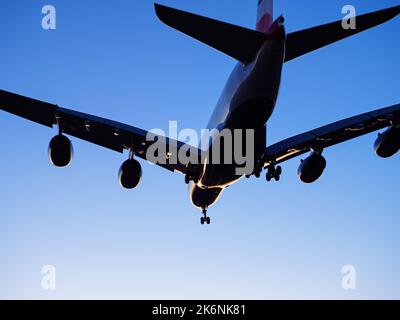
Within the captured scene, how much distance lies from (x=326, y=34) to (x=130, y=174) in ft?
28.1

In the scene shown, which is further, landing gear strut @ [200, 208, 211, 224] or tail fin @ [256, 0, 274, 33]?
landing gear strut @ [200, 208, 211, 224]

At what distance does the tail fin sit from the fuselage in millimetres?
1913

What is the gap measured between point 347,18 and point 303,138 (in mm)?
6491

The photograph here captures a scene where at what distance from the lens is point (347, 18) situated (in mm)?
12117

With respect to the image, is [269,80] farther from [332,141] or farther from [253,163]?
[332,141]

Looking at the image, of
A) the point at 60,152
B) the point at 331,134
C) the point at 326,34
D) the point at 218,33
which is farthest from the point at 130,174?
the point at 326,34

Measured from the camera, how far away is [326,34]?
1295 cm

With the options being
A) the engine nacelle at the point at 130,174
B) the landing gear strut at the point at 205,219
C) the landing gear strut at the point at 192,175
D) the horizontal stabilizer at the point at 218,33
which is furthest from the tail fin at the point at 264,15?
the landing gear strut at the point at 205,219

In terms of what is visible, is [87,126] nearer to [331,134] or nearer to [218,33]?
[218,33]

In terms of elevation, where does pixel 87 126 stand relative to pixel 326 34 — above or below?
below

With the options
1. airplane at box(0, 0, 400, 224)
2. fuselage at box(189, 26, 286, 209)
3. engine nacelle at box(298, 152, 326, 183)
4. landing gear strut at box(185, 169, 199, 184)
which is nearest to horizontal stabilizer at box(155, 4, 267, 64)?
airplane at box(0, 0, 400, 224)

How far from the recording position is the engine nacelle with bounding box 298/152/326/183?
1873cm

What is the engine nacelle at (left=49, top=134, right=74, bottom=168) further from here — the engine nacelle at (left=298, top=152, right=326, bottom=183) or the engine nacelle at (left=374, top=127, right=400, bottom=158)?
the engine nacelle at (left=374, top=127, right=400, bottom=158)
